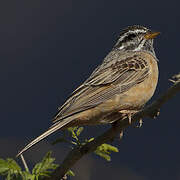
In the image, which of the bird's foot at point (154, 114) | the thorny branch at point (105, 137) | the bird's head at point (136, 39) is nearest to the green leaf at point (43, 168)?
the thorny branch at point (105, 137)

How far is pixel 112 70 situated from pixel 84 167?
1779mm

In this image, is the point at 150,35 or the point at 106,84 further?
the point at 150,35

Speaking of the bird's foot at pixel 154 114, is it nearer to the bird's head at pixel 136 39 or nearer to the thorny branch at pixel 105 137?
the thorny branch at pixel 105 137

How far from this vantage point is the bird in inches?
157

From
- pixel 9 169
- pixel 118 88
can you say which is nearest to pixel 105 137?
pixel 9 169

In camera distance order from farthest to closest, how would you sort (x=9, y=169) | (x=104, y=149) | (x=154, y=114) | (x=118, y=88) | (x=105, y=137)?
(x=118, y=88), (x=104, y=149), (x=105, y=137), (x=9, y=169), (x=154, y=114)

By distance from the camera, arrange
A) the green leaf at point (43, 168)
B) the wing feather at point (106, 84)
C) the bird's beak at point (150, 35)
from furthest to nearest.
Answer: the bird's beak at point (150, 35) < the wing feather at point (106, 84) < the green leaf at point (43, 168)

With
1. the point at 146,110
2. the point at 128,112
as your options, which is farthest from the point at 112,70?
the point at 146,110

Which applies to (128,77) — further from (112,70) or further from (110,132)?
(110,132)

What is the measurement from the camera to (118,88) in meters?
4.51

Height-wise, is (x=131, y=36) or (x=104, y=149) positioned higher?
(x=131, y=36)

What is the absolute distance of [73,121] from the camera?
389cm

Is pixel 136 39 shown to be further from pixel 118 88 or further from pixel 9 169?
pixel 9 169

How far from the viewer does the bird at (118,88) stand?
3.99 m
